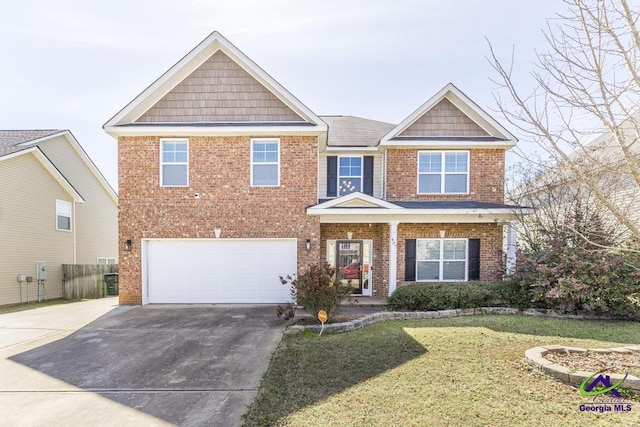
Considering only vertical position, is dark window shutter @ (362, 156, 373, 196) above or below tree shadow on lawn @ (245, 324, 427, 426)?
above

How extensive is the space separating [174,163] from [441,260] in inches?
394

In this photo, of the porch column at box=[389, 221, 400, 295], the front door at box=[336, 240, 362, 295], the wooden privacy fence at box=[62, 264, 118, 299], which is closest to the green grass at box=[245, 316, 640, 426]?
the porch column at box=[389, 221, 400, 295]

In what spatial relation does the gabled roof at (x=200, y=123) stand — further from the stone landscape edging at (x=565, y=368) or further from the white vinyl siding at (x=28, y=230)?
the stone landscape edging at (x=565, y=368)

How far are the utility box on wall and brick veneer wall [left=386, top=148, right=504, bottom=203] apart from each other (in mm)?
15146

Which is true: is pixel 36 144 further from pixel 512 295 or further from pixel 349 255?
pixel 512 295

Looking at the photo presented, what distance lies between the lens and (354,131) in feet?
47.7

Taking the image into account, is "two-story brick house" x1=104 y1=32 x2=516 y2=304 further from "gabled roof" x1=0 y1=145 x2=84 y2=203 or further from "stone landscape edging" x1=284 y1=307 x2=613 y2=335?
"gabled roof" x1=0 y1=145 x2=84 y2=203

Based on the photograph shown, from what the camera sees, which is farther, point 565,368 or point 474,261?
point 474,261

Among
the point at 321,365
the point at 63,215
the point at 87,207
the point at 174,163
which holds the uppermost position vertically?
the point at 174,163

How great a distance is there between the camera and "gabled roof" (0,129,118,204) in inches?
539

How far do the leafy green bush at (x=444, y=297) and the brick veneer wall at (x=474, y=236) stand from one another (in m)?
1.77

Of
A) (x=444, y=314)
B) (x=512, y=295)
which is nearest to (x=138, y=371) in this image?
(x=444, y=314)

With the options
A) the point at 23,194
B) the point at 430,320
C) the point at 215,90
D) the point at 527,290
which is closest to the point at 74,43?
the point at 215,90

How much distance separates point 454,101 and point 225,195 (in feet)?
30.2
